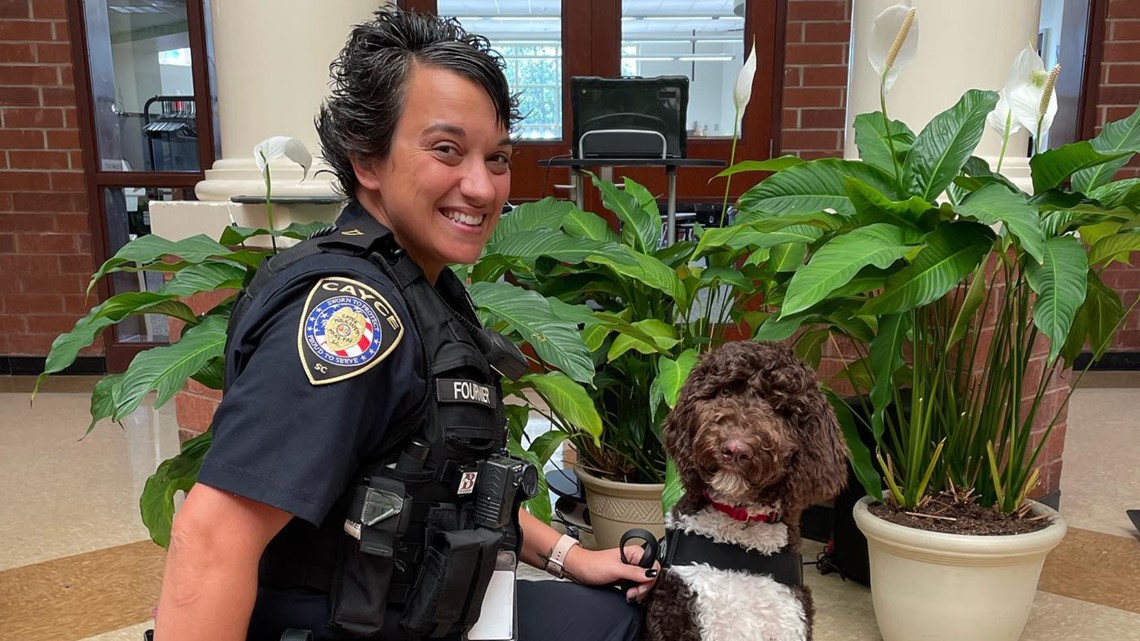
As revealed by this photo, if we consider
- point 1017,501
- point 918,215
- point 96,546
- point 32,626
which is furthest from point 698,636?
point 96,546

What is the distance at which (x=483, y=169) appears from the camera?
999mm

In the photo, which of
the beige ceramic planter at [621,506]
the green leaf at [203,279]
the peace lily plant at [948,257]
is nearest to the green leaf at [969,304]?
the peace lily plant at [948,257]

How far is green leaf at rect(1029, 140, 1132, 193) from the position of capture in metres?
1.45

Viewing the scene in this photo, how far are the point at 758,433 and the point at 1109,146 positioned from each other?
1.20 m

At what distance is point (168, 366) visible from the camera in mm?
1438

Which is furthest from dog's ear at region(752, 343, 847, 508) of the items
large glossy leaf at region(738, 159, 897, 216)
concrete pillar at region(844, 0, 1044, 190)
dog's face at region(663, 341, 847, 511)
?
concrete pillar at region(844, 0, 1044, 190)

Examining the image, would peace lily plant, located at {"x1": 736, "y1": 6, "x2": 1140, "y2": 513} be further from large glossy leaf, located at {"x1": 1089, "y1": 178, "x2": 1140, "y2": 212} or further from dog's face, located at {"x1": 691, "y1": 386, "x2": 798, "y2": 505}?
dog's face, located at {"x1": 691, "y1": 386, "x2": 798, "y2": 505}

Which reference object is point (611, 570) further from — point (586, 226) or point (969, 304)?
point (586, 226)

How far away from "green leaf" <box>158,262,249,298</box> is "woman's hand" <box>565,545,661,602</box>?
100cm

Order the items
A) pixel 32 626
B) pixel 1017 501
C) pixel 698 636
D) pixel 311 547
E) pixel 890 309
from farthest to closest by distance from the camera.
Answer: pixel 32 626 → pixel 1017 501 → pixel 890 309 → pixel 698 636 → pixel 311 547

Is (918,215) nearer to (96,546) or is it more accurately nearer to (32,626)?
(32,626)

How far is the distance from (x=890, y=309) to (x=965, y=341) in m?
0.45

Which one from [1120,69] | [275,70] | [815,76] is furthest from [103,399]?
[1120,69]

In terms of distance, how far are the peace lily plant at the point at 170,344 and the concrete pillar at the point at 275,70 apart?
0.70 meters
